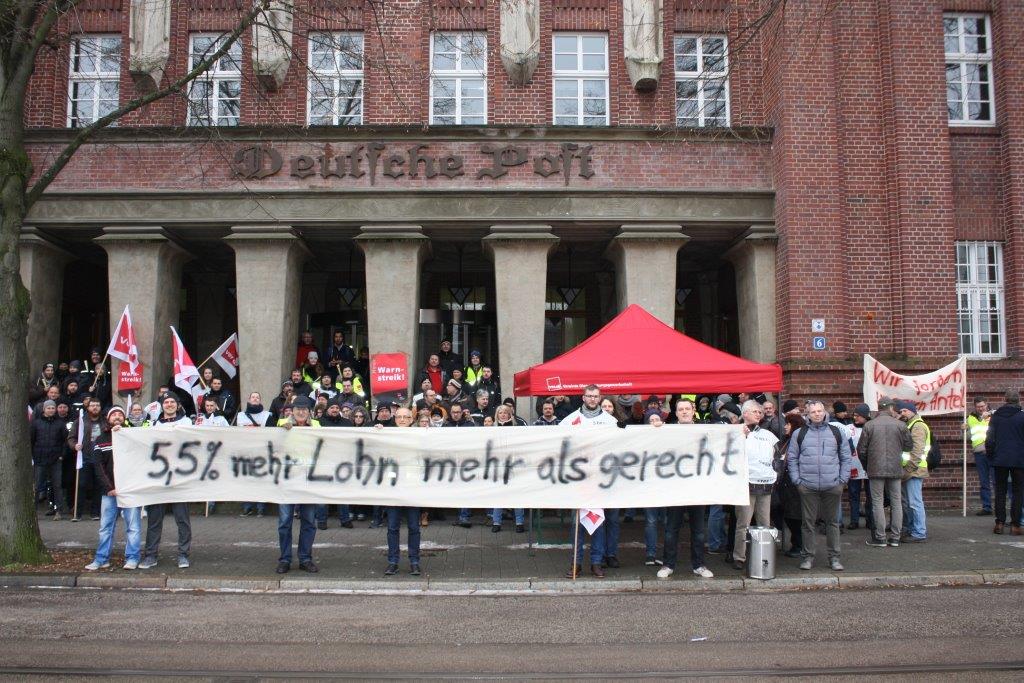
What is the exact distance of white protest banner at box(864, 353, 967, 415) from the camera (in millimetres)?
13578

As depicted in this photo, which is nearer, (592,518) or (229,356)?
(592,518)

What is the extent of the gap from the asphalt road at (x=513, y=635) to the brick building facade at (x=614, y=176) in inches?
298

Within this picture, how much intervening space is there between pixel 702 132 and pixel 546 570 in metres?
9.81

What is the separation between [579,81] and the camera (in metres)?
16.8

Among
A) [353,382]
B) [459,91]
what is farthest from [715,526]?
[459,91]

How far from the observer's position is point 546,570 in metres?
9.77

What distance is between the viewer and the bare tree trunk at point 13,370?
9.77 m

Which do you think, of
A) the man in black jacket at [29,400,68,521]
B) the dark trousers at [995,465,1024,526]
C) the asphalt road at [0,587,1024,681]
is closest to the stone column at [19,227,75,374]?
the man in black jacket at [29,400,68,521]

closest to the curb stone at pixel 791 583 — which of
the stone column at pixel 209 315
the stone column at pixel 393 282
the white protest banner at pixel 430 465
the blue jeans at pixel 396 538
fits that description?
the white protest banner at pixel 430 465

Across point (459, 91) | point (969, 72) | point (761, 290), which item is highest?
point (969, 72)

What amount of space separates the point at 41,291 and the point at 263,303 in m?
4.58

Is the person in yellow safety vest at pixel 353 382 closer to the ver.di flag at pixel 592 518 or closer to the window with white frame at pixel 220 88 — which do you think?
the window with white frame at pixel 220 88

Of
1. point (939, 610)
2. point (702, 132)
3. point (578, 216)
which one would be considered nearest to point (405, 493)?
point (939, 610)

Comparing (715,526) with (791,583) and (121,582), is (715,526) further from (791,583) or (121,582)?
(121,582)
